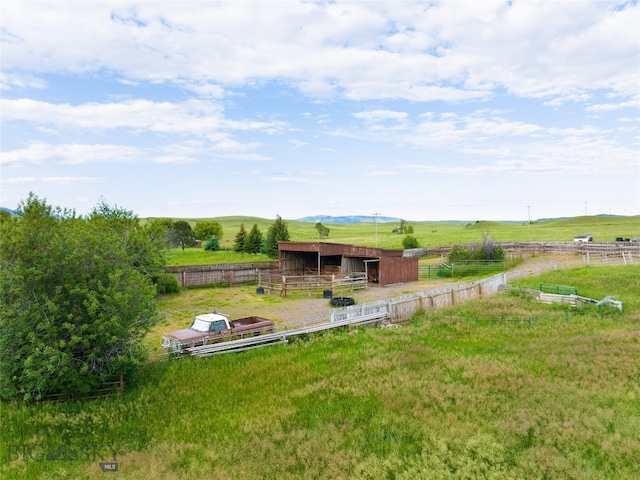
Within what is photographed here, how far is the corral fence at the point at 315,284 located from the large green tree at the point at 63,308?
1965 cm

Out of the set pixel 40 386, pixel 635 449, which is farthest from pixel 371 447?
pixel 40 386

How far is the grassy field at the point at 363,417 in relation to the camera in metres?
11.4

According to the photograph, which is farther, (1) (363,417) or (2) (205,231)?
(2) (205,231)

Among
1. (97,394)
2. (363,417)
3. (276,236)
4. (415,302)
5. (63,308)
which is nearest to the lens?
(363,417)

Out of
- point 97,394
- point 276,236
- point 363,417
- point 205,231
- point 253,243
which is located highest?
point 205,231

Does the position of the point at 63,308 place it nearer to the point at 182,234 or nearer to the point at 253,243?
the point at 253,243

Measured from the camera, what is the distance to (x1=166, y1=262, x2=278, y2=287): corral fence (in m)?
39.7

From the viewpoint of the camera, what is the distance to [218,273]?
136ft

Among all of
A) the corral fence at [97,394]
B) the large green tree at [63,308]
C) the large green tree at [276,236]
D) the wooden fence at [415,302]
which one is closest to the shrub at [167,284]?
the wooden fence at [415,302]

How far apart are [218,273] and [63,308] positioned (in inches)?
1025

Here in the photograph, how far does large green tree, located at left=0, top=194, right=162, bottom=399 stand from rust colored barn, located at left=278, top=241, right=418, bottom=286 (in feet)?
81.5

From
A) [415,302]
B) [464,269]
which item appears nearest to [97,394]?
[415,302]

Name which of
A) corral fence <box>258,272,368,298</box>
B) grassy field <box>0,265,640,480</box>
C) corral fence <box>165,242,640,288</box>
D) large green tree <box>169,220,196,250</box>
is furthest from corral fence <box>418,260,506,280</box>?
large green tree <box>169,220,196,250</box>

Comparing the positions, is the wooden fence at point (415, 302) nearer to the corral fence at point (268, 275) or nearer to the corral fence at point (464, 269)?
the corral fence at point (268, 275)
